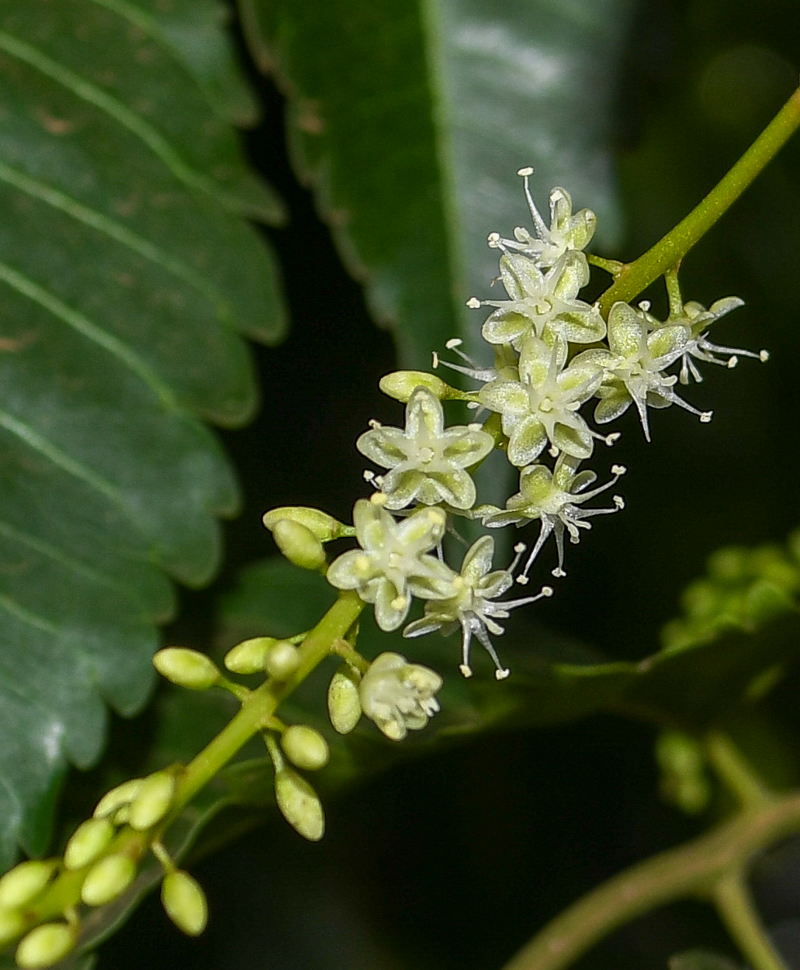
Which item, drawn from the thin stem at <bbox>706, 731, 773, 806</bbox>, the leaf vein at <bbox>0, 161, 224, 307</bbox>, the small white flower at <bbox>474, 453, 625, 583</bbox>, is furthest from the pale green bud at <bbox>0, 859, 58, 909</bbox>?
the thin stem at <bbox>706, 731, 773, 806</bbox>

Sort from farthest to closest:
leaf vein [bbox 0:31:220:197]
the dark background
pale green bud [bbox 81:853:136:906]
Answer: the dark background
leaf vein [bbox 0:31:220:197]
pale green bud [bbox 81:853:136:906]

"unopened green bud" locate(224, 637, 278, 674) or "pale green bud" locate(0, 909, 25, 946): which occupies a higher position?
"unopened green bud" locate(224, 637, 278, 674)

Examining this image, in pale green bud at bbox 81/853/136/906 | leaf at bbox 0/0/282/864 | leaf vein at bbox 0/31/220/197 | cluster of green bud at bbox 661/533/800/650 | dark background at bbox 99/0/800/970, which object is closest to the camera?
pale green bud at bbox 81/853/136/906

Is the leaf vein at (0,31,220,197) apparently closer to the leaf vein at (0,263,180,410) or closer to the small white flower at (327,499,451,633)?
the leaf vein at (0,263,180,410)

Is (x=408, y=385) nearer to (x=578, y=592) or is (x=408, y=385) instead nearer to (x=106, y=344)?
(x=106, y=344)

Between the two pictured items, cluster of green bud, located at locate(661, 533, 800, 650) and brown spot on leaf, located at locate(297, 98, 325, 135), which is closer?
brown spot on leaf, located at locate(297, 98, 325, 135)

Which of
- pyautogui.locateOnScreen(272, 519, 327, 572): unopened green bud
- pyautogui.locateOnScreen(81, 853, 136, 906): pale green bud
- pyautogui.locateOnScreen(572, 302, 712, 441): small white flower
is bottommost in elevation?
pyautogui.locateOnScreen(81, 853, 136, 906): pale green bud

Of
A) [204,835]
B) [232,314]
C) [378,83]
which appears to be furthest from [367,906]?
[378,83]
